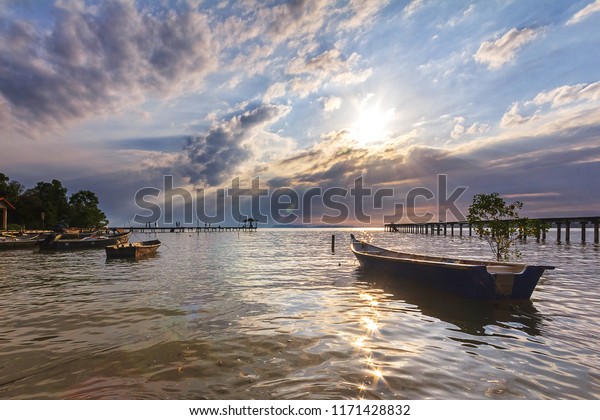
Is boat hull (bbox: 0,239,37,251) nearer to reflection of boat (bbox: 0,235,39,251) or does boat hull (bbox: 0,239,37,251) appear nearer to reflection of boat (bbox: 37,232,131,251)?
reflection of boat (bbox: 0,235,39,251)

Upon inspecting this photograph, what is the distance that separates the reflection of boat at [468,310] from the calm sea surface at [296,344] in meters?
0.07

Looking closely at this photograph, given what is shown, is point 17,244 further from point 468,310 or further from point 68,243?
point 468,310

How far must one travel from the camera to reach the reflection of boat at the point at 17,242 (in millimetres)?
43200

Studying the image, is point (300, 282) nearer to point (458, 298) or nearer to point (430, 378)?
point (458, 298)

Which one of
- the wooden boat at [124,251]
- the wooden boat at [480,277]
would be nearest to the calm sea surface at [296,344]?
the wooden boat at [480,277]

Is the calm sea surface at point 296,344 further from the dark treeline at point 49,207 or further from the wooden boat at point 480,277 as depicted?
the dark treeline at point 49,207

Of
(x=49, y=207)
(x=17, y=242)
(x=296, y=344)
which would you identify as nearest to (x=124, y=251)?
(x=17, y=242)

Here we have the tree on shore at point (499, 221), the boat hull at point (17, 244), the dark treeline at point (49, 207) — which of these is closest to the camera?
the tree on shore at point (499, 221)

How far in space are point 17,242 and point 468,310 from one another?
2205 inches

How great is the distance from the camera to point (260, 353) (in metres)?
7.38

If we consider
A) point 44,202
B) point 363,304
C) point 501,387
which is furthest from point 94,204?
point 501,387

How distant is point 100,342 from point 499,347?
32.7ft

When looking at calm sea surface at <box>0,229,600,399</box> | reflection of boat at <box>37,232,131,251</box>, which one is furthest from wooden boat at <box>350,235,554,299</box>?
reflection of boat at <box>37,232,131,251</box>

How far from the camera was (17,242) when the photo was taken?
44656 mm
